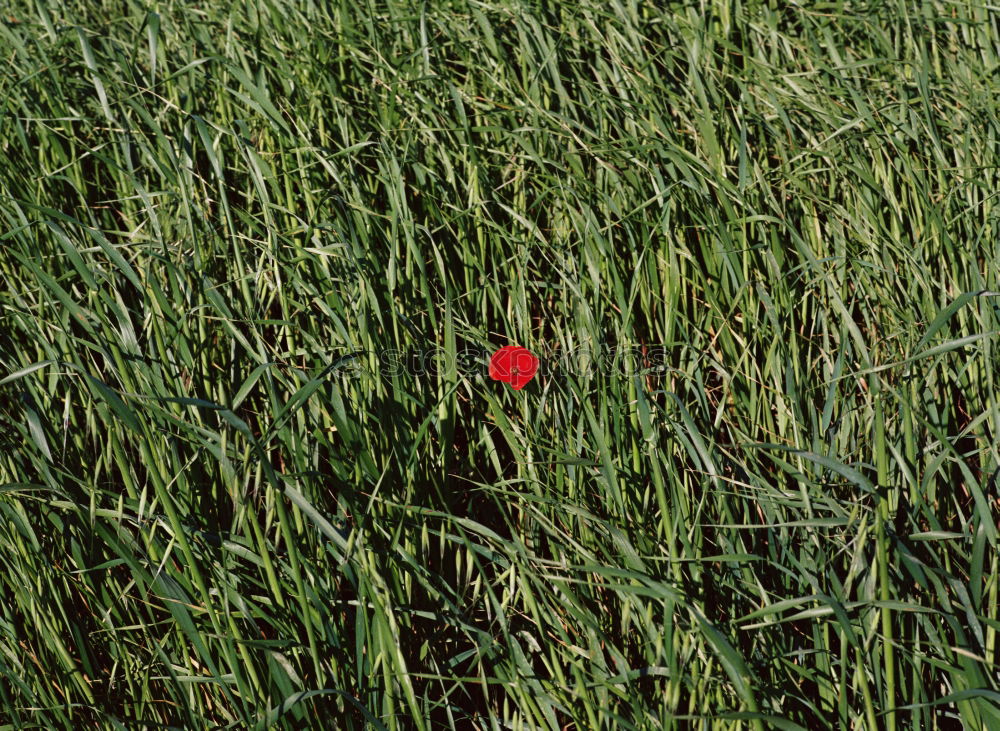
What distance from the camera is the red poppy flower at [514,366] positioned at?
1369 millimetres

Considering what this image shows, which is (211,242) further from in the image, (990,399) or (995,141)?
(995,141)

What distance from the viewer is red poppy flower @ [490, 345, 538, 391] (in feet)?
4.49

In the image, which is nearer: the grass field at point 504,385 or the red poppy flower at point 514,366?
the grass field at point 504,385

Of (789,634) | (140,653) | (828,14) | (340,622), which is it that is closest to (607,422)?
(789,634)

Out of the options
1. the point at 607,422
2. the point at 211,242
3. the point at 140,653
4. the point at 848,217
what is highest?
the point at 211,242

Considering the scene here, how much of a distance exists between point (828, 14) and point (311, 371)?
150 cm

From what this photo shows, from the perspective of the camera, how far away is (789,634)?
1239 millimetres

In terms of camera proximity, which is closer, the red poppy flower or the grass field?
the grass field

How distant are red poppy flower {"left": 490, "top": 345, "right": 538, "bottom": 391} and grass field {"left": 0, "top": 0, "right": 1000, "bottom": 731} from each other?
5 cm

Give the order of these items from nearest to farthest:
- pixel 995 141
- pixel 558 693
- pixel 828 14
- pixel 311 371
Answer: pixel 558 693, pixel 311 371, pixel 995 141, pixel 828 14

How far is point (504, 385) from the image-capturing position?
1.45 m

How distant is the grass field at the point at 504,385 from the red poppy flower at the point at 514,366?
5 centimetres

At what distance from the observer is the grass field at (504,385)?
3.87 ft

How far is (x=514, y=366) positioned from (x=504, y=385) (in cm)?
7
